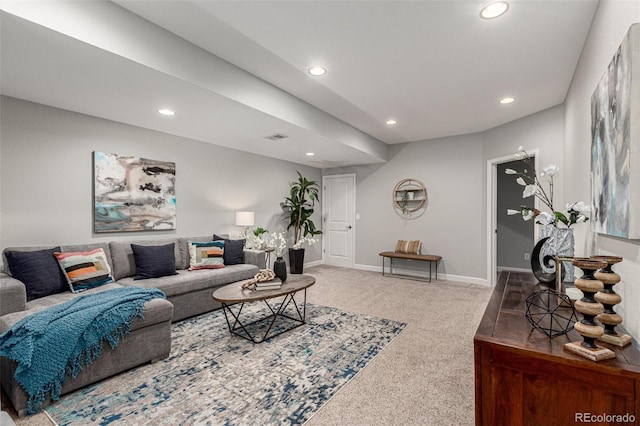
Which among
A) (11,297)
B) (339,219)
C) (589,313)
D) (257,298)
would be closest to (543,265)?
(589,313)

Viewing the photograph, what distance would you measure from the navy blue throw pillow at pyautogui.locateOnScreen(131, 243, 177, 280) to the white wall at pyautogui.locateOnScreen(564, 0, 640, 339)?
12.6 feet

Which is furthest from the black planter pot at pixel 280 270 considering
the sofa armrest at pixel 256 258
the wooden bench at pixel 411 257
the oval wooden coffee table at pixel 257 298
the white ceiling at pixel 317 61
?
the wooden bench at pixel 411 257

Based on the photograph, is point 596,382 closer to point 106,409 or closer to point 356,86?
point 106,409

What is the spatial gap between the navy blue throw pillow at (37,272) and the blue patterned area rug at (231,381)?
1.14 m

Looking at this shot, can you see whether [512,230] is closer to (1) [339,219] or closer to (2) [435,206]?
(2) [435,206]

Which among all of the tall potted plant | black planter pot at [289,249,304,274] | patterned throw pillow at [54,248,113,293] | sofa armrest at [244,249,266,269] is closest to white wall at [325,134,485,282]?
the tall potted plant

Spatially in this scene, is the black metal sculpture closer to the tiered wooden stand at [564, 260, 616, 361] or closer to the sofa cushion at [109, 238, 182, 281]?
the tiered wooden stand at [564, 260, 616, 361]

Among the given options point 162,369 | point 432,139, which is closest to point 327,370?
point 162,369

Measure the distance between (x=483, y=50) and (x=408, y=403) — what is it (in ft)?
9.21

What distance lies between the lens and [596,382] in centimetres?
99

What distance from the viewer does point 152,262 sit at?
3.41m

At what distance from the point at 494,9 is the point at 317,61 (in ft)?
4.58
